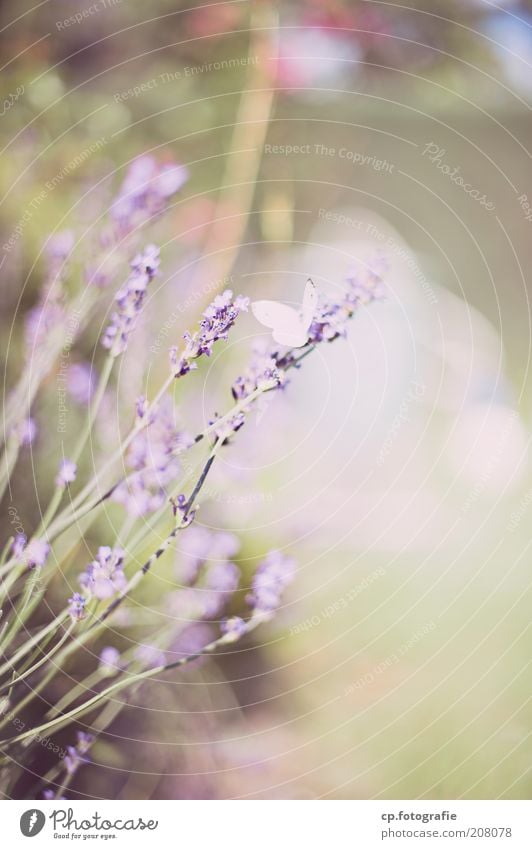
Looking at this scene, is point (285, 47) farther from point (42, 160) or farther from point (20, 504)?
point (20, 504)

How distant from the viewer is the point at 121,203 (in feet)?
1.78

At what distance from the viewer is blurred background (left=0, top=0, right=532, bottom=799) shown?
0.56 m

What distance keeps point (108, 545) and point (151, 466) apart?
101 mm

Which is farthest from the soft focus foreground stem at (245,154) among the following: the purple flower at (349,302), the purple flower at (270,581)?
the purple flower at (270,581)

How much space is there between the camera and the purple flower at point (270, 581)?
54cm

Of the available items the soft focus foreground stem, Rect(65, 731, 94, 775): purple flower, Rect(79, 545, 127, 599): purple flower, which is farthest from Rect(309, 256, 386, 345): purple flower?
Rect(65, 731, 94, 775): purple flower

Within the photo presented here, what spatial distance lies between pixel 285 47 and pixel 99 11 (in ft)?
0.55

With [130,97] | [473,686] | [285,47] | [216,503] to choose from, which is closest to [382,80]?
[285,47]

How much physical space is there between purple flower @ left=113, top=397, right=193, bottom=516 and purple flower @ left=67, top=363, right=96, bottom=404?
8 cm

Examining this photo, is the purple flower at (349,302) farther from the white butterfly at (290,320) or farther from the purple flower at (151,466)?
the purple flower at (151,466)

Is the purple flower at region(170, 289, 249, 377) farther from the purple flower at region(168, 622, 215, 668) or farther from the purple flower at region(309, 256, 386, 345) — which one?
the purple flower at region(168, 622, 215, 668)

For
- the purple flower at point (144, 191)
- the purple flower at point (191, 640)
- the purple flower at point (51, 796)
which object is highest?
the purple flower at point (144, 191)

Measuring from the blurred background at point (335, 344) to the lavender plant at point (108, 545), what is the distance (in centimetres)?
2

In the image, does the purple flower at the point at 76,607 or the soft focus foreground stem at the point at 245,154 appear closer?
the purple flower at the point at 76,607
